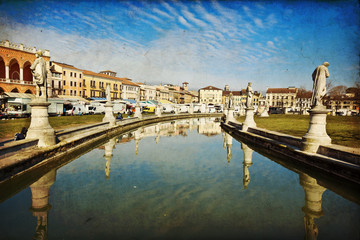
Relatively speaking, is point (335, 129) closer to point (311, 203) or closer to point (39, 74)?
point (311, 203)

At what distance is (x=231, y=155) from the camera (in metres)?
10.4

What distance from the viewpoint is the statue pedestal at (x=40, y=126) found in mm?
8445

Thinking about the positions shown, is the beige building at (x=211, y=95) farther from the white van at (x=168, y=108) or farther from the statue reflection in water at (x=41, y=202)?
the statue reflection in water at (x=41, y=202)

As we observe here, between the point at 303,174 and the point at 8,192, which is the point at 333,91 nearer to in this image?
the point at 303,174

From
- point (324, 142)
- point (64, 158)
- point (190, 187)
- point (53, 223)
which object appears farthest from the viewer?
point (64, 158)

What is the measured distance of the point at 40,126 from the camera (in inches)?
338

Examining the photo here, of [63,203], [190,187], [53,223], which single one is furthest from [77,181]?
[190,187]

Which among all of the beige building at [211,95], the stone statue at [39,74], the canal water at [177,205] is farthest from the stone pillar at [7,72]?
the beige building at [211,95]

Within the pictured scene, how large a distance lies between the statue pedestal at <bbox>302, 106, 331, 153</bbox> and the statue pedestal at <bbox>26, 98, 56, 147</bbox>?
10.2 metres

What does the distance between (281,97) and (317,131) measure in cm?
10982

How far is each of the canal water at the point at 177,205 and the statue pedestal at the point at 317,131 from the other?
1.24m

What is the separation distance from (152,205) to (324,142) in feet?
22.7

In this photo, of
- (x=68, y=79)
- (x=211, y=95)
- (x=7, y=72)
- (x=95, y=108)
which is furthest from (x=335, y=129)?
(x=211, y=95)

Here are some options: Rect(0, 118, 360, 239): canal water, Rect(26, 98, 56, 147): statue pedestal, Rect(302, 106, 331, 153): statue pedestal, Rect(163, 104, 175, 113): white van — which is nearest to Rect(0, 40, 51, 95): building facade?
Rect(163, 104, 175, 113): white van
